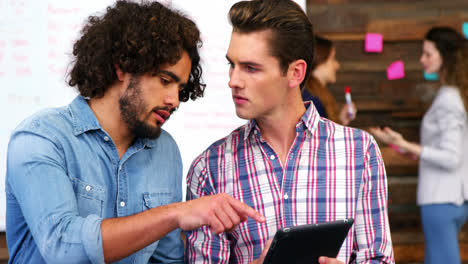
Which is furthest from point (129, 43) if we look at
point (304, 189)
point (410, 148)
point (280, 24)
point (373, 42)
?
point (373, 42)

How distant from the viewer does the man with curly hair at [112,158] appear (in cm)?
115

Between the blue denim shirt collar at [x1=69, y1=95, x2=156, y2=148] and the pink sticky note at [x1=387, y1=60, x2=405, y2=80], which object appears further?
the pink sticky note at [x1=387, y1=60, x2=405, y2=80]

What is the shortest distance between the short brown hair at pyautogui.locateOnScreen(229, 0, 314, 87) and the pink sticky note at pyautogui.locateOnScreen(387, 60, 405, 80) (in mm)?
2064

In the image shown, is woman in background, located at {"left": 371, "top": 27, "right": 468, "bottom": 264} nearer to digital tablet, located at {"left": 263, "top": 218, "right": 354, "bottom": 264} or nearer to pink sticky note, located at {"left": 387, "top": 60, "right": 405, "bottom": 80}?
pink sticky note, located at {"left": 387, "top": 60, "right": 405, "bottom": 80}

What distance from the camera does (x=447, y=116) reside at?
2.88 metres

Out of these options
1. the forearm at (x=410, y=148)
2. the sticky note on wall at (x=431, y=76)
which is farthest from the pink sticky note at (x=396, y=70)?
the forearm at (x=410, y=148)

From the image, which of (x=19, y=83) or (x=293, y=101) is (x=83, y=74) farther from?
(x=19, y=83)

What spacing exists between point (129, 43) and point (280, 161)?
1.86 ft

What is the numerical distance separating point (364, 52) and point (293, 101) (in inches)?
80.9

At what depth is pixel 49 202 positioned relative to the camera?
1188mm

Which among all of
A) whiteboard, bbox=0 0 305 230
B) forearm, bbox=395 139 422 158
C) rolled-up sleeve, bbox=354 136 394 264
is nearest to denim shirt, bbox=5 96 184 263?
rolled-up sleeve, bbox=354 136 394 264

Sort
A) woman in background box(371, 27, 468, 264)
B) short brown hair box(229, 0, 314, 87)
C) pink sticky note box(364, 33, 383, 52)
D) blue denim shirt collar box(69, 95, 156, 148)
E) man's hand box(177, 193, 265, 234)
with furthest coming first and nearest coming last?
1. pink sticky note box(364, 33, 383, 52)
2. woman in background box(371, 27, 468, 264)
3. short brown hair box(229, 0, 314, 87)
4. blue denim shirt collar box(69, 95, 156, 148)
5. man's hand box(177, 193, 265, 234)

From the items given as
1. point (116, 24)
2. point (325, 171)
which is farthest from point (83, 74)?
point (325, 171)

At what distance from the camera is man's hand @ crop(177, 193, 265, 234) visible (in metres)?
1.09
